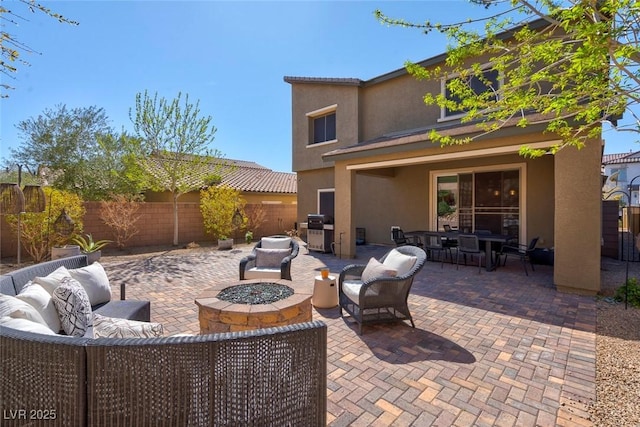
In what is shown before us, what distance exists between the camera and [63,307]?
2.62m

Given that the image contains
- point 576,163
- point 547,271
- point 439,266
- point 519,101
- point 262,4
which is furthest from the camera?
point 439,266

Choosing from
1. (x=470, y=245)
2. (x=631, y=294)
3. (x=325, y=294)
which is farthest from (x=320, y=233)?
(x=631, y=294)

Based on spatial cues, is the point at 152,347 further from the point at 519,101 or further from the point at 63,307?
the point at 519,101

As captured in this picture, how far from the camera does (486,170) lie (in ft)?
32.8

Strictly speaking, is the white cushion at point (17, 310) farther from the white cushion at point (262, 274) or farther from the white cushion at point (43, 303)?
the white cushion at point (262, 274)

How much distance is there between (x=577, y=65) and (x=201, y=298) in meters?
4.72

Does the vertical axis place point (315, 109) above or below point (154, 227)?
above

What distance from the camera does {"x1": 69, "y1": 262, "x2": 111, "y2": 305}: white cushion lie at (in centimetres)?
353

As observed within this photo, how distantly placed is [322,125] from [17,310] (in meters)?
13.5

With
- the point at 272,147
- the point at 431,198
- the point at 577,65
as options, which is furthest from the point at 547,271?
the point at 272,147

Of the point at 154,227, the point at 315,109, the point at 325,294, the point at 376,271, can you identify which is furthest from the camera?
the point at 315,109

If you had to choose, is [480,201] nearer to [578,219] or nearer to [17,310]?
[578,219]

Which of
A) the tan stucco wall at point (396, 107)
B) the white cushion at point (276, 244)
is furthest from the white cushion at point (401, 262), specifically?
the tan stucco wall at point (396, 107)

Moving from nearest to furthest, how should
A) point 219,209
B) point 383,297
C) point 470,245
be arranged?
point 383,297
point 470,245
point 219,209
